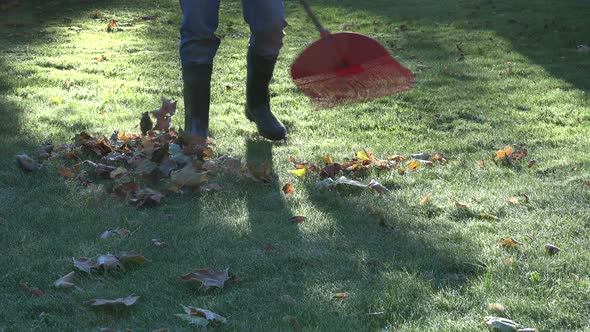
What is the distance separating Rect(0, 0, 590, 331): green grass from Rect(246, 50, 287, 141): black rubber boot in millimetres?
132

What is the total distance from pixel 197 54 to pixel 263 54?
0.38 m

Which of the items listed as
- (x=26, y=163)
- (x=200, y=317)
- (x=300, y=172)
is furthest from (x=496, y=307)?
(x=26, y=163)

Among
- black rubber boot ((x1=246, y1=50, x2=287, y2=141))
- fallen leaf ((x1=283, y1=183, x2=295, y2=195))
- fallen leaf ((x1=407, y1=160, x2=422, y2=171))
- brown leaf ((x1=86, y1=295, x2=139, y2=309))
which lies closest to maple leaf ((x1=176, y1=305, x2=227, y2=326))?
brown leaf ((x1=86, y1=295, x2=139, y2=309))

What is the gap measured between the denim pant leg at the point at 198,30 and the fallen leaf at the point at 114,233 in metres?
1.46

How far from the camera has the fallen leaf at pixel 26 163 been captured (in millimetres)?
4285

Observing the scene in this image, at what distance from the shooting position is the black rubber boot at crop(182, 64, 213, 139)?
466 cm

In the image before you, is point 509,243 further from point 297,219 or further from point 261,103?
point 261,103

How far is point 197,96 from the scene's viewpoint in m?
4.71

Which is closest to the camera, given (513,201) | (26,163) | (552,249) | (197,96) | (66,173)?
(552,249)

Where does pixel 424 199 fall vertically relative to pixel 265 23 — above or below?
below

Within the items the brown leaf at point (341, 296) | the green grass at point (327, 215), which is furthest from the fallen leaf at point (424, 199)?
the brown leaf at point (341, 296)

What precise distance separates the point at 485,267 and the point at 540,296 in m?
0.30

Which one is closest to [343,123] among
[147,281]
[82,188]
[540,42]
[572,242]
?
[82,188]

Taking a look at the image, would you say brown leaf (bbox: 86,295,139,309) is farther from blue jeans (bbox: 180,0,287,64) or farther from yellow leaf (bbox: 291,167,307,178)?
blue jeans (bbox: 180,0,287,64)
